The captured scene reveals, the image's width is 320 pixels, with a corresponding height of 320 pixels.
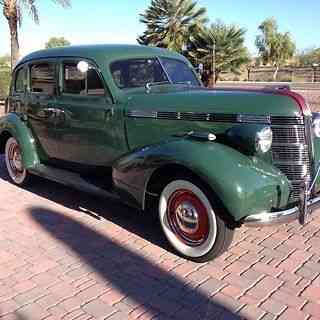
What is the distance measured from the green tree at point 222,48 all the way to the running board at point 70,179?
1354 inches

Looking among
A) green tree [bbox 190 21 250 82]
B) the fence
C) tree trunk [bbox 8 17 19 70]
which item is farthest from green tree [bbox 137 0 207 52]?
tree trunk [bbox 8 17 19 70]

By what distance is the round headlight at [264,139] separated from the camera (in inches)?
156

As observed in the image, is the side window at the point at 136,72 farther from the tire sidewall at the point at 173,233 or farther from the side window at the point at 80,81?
the tire sidewall at the point at 173,233

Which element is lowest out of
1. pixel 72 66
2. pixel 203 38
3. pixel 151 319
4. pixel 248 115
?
pixel 151 319

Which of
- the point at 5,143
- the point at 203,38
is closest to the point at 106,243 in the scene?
the point at 5,143

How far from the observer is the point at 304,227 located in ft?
16.2

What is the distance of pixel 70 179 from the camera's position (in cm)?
552

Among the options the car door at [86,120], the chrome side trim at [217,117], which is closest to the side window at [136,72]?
the car door at [86,120]

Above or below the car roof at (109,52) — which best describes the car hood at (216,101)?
below

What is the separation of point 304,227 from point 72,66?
3.19 metres

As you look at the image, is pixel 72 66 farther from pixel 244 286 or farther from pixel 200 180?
pixel 244 286

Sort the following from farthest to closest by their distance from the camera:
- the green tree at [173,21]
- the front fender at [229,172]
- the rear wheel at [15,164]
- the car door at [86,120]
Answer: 1. the green tree at [173,21]
2. the rear wheel at [15,164]
3. the car door at [86,120]
4. the front fender at [229,172]

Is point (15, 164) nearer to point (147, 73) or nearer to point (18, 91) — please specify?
point (18, 91)

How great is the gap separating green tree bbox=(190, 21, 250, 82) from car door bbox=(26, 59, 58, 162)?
111 ft
